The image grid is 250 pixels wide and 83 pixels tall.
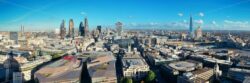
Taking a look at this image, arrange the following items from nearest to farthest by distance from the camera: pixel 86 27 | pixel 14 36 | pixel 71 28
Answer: pixel 14 36, pixel 86 27, pixel 71 28

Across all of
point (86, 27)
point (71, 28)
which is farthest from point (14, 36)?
point (86, 27)

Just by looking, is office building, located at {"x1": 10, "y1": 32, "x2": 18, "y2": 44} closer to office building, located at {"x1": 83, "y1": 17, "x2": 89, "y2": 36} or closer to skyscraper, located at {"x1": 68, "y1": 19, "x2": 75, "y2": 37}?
skyscraper, located at {"x1": 68, "y1": 19, "x2": 75, "y2": 37}

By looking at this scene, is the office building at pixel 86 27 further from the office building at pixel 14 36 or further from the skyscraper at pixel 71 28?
the office building at pixel 14 36

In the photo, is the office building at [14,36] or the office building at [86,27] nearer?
the office building at [14,36]

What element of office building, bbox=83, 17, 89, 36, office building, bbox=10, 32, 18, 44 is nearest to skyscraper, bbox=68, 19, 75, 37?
office building, bbox=83, 17, 89, 36

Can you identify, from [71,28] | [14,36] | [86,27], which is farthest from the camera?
[71,28]

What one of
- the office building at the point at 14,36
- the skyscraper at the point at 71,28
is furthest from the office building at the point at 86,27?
the office building at the point at 14,36

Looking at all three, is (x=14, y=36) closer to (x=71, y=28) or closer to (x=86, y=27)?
(x=71, y=28)

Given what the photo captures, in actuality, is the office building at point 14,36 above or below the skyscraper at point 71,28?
below

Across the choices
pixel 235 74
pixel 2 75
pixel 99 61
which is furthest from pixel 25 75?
pixel 235 74

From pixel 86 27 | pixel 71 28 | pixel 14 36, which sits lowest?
pixel 14 36

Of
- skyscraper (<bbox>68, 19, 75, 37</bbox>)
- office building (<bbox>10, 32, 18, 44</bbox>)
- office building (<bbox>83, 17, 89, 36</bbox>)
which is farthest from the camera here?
skyscraper (<bbox>68, 19, 75, 37</bbox>)

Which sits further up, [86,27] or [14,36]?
[86,27]

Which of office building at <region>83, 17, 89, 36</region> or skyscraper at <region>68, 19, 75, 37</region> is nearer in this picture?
office building at <region>83, 17, 89, 36</region>
